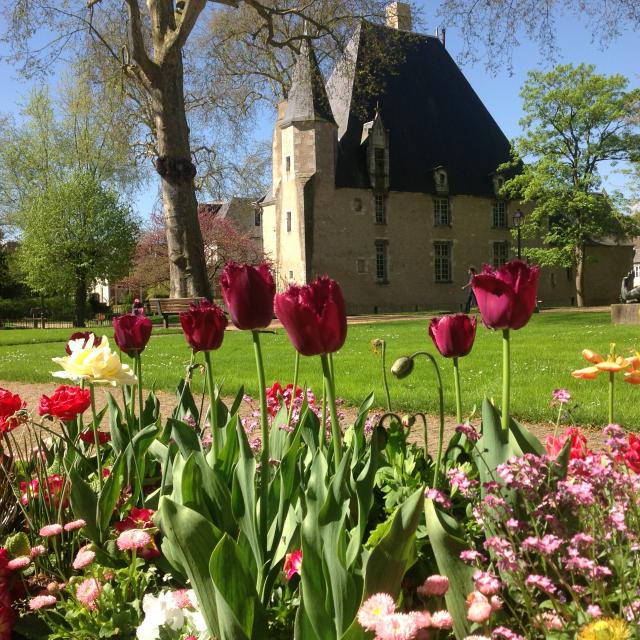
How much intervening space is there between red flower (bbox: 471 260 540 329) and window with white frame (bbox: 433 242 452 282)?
42.9 metres

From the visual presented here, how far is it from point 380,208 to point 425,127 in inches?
264

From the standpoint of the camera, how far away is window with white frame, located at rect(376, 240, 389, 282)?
139 feet

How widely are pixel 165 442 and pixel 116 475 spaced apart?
0.72m

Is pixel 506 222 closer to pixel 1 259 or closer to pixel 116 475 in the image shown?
pixel 1 259

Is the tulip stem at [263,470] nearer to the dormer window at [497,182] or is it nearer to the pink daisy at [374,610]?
the pink daisy at [374,610]

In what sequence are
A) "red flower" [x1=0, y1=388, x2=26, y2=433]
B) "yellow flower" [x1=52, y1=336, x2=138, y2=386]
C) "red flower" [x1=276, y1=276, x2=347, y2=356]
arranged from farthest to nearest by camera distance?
"red flower" [x1=0, y1=388, x2=26, y2=433] < "yellow flower" [x1=52, y1=336, x2=138, y2=386] < "red flower" [x1=276, y1=276, x2=347, y2=356]

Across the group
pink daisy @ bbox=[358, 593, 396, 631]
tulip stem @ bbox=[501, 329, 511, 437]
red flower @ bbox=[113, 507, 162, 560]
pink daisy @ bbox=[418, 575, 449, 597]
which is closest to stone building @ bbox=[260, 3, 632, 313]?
red flower @ bbox=[113, 507, 162, 560]

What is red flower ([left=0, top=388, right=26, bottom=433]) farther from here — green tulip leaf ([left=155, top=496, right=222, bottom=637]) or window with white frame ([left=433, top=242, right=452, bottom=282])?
window with white frame ([left=433, top=242, right=452, bottom=282])

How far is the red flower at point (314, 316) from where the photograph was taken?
170 centimetres

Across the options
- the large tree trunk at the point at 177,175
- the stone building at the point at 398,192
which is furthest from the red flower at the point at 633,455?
the stone building at the point at 398,192

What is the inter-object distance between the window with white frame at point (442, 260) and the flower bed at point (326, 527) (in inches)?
1669

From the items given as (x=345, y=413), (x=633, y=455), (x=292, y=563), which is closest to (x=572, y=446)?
(x=633, y=455)

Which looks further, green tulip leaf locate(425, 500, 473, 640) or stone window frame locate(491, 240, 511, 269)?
stone window frame locate(491, 240, 511, 269)

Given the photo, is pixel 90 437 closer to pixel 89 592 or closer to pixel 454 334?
pixel 89 592
